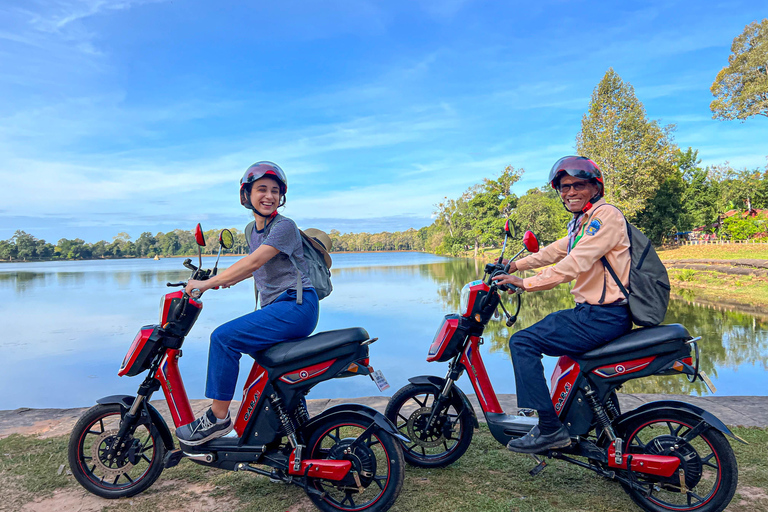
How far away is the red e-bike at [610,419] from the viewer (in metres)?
2.55

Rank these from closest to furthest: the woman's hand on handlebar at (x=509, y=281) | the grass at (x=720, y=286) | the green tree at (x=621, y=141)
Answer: the woman's hand on handlebar at (x=509, y=281) < the grass at (x=720, y=286) < the green tree at (x=621, y=141)

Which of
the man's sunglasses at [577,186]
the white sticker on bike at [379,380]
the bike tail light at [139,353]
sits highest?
the man's sunglasses at [577,186]

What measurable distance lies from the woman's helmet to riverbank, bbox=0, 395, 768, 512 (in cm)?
166

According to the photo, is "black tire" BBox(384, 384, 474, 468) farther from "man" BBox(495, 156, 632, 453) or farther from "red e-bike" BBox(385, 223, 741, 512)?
"man" BBox(495, 156, 632, 453)

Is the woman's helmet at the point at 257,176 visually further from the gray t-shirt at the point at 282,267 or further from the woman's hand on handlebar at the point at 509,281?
the woman's hand on handlebar at the point at 509,281

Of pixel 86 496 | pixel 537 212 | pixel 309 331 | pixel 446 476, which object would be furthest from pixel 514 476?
pixel 537 212

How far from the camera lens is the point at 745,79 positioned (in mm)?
24828

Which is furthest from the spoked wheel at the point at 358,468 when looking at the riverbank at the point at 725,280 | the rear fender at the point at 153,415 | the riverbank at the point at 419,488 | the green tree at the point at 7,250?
the green tree at the point at 7,250

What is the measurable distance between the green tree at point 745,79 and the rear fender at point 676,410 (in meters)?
27.8

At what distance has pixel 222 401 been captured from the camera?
9.04ft

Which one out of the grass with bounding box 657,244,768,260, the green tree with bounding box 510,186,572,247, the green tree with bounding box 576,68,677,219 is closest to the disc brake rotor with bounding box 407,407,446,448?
the grass with bounding box 657,244,768,260

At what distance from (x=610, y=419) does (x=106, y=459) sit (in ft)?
9.38

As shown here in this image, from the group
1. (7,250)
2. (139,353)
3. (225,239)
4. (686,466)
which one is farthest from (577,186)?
(7,250)

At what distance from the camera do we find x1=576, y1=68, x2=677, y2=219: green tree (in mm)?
28281
